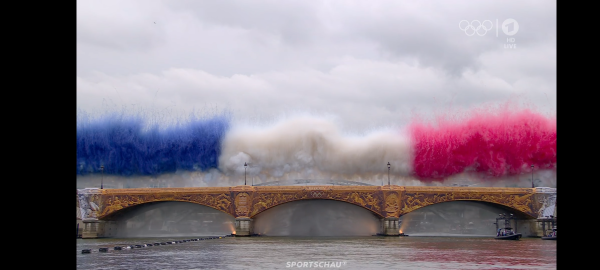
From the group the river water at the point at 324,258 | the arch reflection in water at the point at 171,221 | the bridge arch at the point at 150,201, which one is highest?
the bridge arch at the point at 150,201

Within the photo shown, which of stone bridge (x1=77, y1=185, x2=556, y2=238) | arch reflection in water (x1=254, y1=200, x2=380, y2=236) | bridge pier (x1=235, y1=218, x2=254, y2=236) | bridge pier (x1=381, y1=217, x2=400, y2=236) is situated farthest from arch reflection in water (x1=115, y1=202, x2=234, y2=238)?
bridge pier (x1=381, y1=217, x2=400, y2=236)

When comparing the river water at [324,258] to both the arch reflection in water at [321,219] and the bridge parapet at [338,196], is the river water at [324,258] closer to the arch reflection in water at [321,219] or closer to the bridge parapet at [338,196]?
the bridge parapet at [338,196]

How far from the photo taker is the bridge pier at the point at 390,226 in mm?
88875

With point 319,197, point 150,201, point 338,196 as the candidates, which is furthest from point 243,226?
point 338,196

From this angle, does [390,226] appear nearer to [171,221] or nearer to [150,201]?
[150,201]

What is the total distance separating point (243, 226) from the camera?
89.9 meters

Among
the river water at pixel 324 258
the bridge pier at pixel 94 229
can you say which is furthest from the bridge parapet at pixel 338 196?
the river water at pixel 324 258

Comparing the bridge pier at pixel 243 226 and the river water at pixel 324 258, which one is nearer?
the river water at pixel 324 258

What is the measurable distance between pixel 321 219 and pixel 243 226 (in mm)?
19376

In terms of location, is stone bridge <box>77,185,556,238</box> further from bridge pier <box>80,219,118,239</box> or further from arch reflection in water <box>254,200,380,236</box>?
arch reflection in water <box>254,200,380,236</box>

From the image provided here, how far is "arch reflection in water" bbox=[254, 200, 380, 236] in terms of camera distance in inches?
4070

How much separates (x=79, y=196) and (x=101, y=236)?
6908 millimetres
